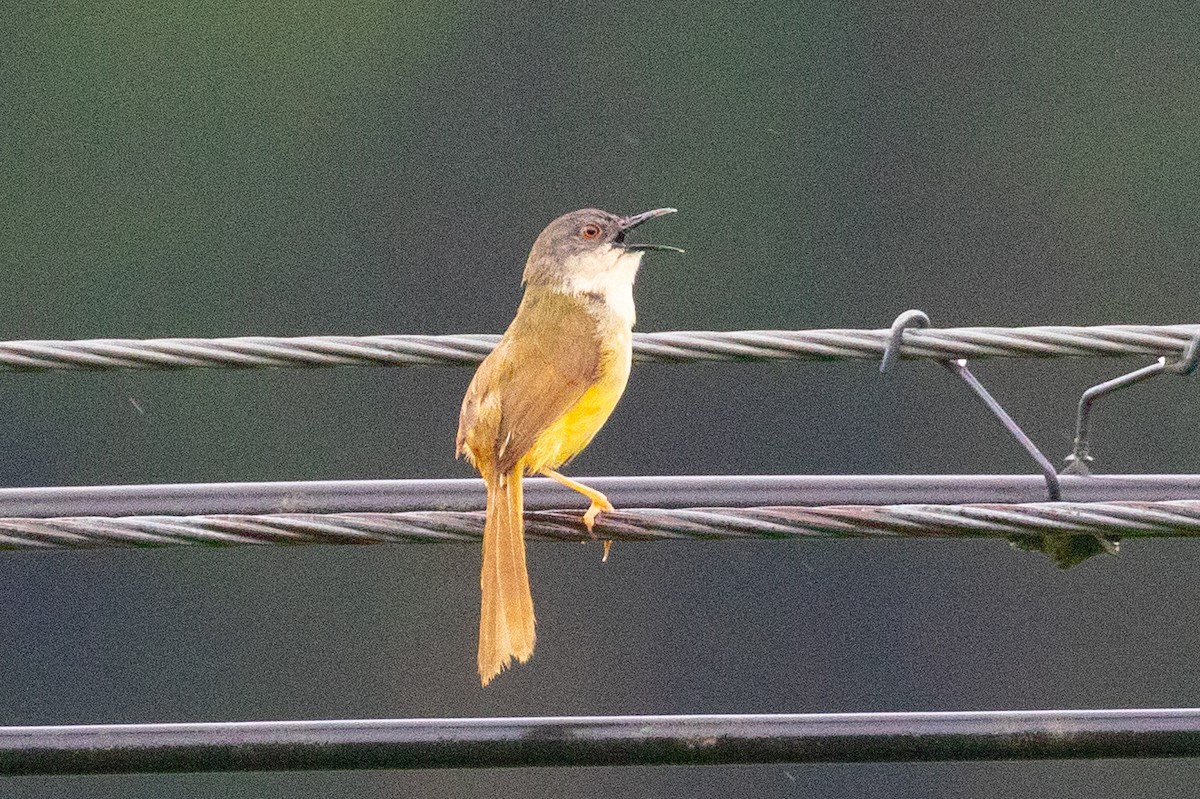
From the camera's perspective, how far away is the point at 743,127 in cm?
3350

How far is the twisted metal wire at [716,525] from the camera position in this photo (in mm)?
4133

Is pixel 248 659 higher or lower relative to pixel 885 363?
lower

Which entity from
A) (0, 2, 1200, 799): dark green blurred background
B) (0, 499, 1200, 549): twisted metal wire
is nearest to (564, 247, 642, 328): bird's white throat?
(0, 499, 1200, 549): twisted metal wire

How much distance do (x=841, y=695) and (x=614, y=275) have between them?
67.8 ft

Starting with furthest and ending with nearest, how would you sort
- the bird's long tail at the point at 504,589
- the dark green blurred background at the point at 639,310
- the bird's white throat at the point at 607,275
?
the dark green blurred background at the point at 639,310, the bird's white throat at the point at 607,275, the bird's long tail at the point at 504,589

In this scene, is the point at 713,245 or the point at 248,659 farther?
the point at 713,245

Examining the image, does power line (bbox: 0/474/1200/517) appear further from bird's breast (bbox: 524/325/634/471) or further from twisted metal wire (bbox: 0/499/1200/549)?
bird's breast (bbox: 524/325/634/471)

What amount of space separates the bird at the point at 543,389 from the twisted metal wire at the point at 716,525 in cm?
32

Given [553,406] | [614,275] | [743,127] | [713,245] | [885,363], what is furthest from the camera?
[743,127]

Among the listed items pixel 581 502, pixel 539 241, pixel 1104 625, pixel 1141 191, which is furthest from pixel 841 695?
pixel 581 502

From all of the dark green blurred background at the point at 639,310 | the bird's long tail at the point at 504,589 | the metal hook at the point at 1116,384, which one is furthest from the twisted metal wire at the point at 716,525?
the dark green blurred background at the point at 639,310

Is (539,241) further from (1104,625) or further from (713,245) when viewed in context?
(713,245)

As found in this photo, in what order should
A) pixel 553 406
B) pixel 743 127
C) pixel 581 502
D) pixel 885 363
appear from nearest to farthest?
pixel 885 363 → pixel 581 502 → pixel 553 406 → pixel 743 127

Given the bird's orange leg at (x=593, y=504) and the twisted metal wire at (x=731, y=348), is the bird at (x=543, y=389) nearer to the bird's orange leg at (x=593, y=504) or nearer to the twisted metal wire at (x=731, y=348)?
the bird's orange leg at (x=593, y=504)
